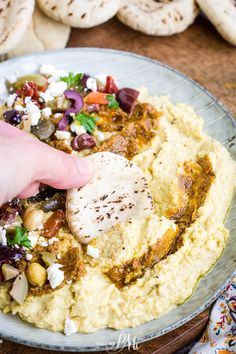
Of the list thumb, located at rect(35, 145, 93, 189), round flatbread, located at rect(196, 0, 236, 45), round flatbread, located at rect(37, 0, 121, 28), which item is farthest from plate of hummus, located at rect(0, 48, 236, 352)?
round flatbread, located at rect(196, 0, 236, 45)

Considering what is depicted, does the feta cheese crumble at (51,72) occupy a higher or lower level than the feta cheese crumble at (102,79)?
lower

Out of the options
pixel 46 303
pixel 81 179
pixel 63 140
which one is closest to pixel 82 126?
pixel 63 140

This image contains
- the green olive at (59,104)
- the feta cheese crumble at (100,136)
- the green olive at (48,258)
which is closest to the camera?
the green olive at (48,258)

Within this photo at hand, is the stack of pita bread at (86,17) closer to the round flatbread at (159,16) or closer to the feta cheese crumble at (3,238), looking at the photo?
the round flatbread at (159,16)

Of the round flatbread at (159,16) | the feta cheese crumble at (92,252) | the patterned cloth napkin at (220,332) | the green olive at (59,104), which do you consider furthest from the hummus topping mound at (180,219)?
the round flatbread at (159,16)

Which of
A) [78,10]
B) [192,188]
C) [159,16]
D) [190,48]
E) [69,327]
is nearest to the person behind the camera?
[69,327]

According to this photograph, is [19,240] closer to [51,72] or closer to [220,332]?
[220,332]

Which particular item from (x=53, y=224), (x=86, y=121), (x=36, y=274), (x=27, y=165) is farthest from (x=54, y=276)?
(x=86, y=121)
